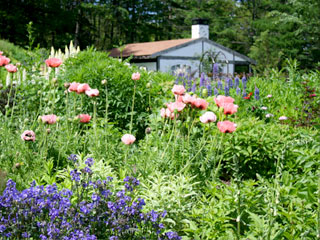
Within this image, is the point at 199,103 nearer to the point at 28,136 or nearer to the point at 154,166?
the point at 154,166

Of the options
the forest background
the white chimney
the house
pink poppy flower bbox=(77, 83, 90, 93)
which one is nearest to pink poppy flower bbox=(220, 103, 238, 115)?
pink poppy flower bbox=(77, 83, 90, 93)

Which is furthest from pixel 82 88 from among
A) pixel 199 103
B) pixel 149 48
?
pixel 149 48

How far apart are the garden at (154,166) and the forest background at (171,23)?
16050mm

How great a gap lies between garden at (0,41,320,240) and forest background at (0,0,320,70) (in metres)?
16.0

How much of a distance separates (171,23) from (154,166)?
3360 cm

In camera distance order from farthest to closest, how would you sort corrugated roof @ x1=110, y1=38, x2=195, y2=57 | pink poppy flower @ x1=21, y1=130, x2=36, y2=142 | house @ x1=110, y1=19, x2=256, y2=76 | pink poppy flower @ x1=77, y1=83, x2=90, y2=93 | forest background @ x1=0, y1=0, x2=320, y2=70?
forest background @ x1=0, y1=0, x2=320, y2=70, corrugated roof @ x1=110, y1=38, x2=195, y2=57, house @ x1=110, y1=19, x2=256, y2=76, pink poppy flower @ x1=77, y1=83, x2=90, y2=93, pink poppy flower @ x1=21, y1=130, x2=36, y2=142

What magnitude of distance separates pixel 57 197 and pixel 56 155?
61.5 inches

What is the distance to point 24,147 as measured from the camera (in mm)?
3547

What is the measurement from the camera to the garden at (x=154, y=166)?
7.19ft

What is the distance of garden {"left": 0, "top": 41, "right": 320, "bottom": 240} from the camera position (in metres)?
2.19

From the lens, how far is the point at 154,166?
11.4 ft

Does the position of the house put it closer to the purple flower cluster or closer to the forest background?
the forest background

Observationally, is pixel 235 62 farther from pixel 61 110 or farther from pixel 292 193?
pixel 292 193

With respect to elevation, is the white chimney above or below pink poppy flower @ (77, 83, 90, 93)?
above
